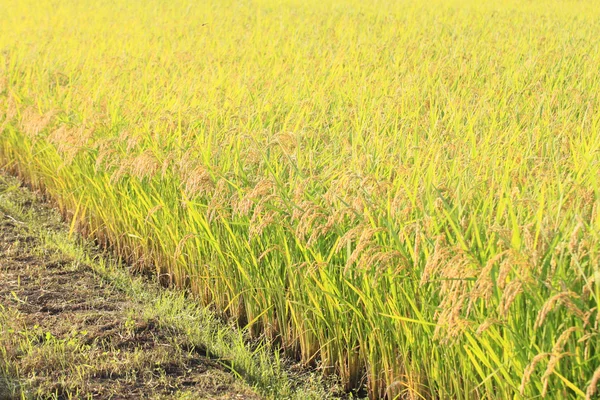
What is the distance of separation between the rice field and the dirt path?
0.29m

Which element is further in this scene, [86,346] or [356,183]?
[86,346]

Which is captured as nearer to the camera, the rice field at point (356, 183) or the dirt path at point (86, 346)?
the rice field at point (356, 183)

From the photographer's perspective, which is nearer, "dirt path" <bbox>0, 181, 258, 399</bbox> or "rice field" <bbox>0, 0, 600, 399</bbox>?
"rice field" <bbox>0, 0, 600, 399</bbox>

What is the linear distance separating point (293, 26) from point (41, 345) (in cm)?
512

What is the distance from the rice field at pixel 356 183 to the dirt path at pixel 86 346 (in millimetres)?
286

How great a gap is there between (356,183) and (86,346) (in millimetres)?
1039

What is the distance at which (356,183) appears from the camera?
2.49 metres

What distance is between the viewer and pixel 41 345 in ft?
8.91

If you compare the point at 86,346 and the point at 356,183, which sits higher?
the point at 356,183

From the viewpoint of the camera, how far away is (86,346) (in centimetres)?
268

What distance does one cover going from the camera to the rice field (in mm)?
1899

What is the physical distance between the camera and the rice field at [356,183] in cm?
190

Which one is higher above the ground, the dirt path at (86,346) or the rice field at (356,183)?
the rice field at (356,183)

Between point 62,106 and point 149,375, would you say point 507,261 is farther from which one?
point 62,106
